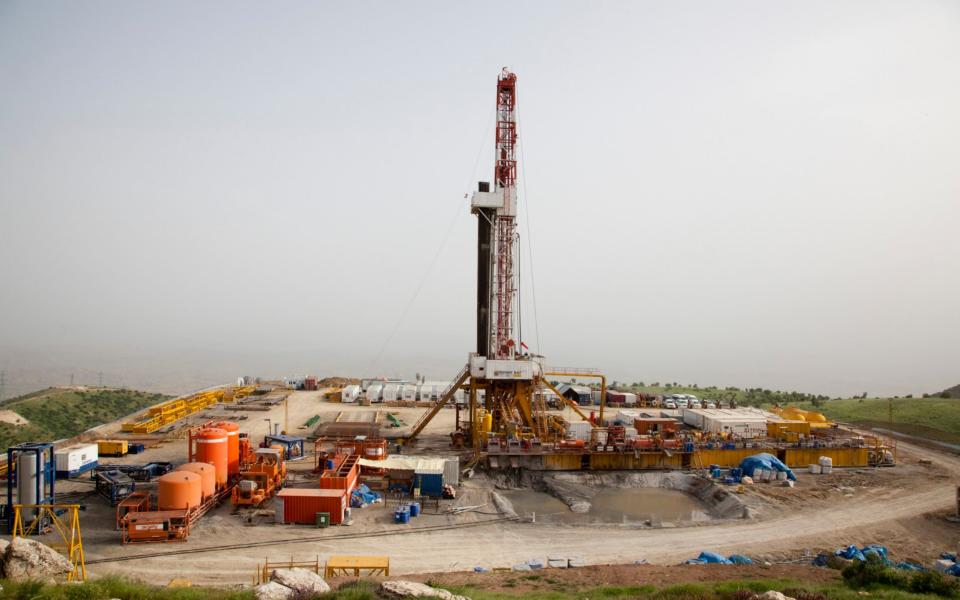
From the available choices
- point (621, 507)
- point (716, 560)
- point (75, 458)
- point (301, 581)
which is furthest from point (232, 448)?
point (716, 560)

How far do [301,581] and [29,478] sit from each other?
11740 mm

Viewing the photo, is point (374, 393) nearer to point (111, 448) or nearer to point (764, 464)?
point (111, 448)

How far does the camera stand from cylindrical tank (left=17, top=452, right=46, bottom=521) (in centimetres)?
1805

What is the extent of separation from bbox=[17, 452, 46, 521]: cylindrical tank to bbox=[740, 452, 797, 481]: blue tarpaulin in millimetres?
26510

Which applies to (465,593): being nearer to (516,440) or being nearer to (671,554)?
(671,554)

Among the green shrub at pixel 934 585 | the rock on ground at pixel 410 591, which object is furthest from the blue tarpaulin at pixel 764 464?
the rock on ground at pixel 410 591

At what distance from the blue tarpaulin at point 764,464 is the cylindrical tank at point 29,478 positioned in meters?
26.5

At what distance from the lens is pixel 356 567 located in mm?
14578

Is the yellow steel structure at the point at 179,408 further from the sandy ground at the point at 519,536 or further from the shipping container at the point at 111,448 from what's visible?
the sandy ground at the point at 519,536

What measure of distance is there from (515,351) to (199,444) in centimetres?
1552

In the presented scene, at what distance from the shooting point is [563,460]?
27094mm

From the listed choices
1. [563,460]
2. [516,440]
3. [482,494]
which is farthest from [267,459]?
[563,460]

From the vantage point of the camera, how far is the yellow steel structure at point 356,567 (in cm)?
1464

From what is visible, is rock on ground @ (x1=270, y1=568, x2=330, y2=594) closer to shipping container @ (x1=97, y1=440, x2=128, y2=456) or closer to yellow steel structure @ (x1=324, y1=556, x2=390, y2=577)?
yellow steel structure @ (x1=324, y1=556, x2=390, y2=577)
